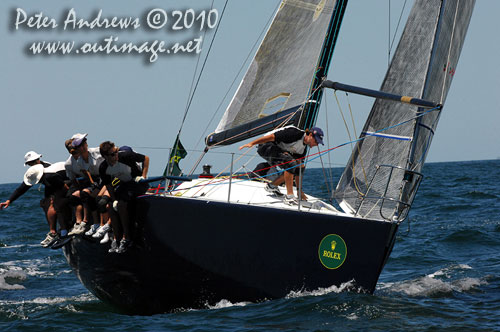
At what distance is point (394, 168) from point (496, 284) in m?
2.63

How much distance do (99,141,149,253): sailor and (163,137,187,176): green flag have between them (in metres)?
1.02

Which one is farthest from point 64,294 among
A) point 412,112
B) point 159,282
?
point 412,112

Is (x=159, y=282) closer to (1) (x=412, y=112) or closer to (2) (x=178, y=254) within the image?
(2) (x=178, y=254)

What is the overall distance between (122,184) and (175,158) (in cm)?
137

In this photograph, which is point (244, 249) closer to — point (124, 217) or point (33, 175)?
point (124, 217)

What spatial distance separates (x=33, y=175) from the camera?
828 cm

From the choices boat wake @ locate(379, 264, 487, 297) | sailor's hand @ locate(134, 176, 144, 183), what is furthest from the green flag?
boat wake @ locate(379, 264, 487, 297)

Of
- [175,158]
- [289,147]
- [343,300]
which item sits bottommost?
[343,300]

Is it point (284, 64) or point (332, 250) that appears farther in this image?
point (284, 64)

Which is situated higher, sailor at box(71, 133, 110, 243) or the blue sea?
sailor at box(71, 133, 110, 243)

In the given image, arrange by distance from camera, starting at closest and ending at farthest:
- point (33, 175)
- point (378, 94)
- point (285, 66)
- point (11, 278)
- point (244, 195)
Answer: point (378, 94) → point (33, 175) → point (244, 195) → point (285, 66) → point (11, 278)

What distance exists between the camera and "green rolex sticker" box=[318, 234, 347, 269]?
7.92 metres

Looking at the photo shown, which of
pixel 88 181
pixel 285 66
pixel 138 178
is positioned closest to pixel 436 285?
pixel 285 66

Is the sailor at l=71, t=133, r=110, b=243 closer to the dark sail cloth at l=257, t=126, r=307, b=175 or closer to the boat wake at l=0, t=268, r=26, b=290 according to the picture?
the dark sail cloth at l=257, t=126, r=307, b=175
